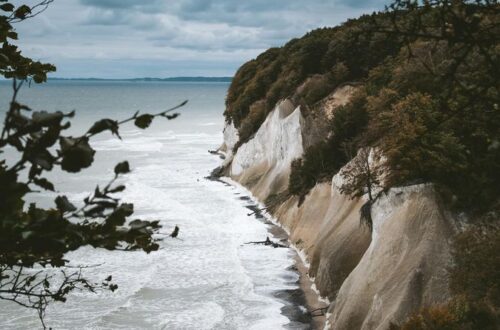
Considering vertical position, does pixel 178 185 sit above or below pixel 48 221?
below

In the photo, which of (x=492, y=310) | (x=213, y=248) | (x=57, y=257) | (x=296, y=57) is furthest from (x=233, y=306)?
(x=296, y=57)

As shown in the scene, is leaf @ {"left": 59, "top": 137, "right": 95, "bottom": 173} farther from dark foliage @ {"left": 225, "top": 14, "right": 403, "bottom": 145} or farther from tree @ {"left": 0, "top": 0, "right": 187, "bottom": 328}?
dark foliage @ {"left": 225, "top": 14, "right": 403, "bottom": 145}

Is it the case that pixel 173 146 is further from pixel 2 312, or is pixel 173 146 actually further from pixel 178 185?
pixel 2 312

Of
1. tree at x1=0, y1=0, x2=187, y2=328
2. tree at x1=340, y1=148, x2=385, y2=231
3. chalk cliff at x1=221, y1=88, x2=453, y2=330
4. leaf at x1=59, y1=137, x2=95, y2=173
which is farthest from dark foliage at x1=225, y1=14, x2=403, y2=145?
leaf at x1=59, y1=137, x2=95, y2=173

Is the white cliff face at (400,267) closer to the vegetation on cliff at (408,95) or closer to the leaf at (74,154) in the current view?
the vegetation on cliff at (408,95)

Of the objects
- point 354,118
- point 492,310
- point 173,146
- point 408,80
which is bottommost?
point 173,146

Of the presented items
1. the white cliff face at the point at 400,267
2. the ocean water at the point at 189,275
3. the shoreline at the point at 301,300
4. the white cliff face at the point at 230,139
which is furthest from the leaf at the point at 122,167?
the white cliff face at the point at 230,139
